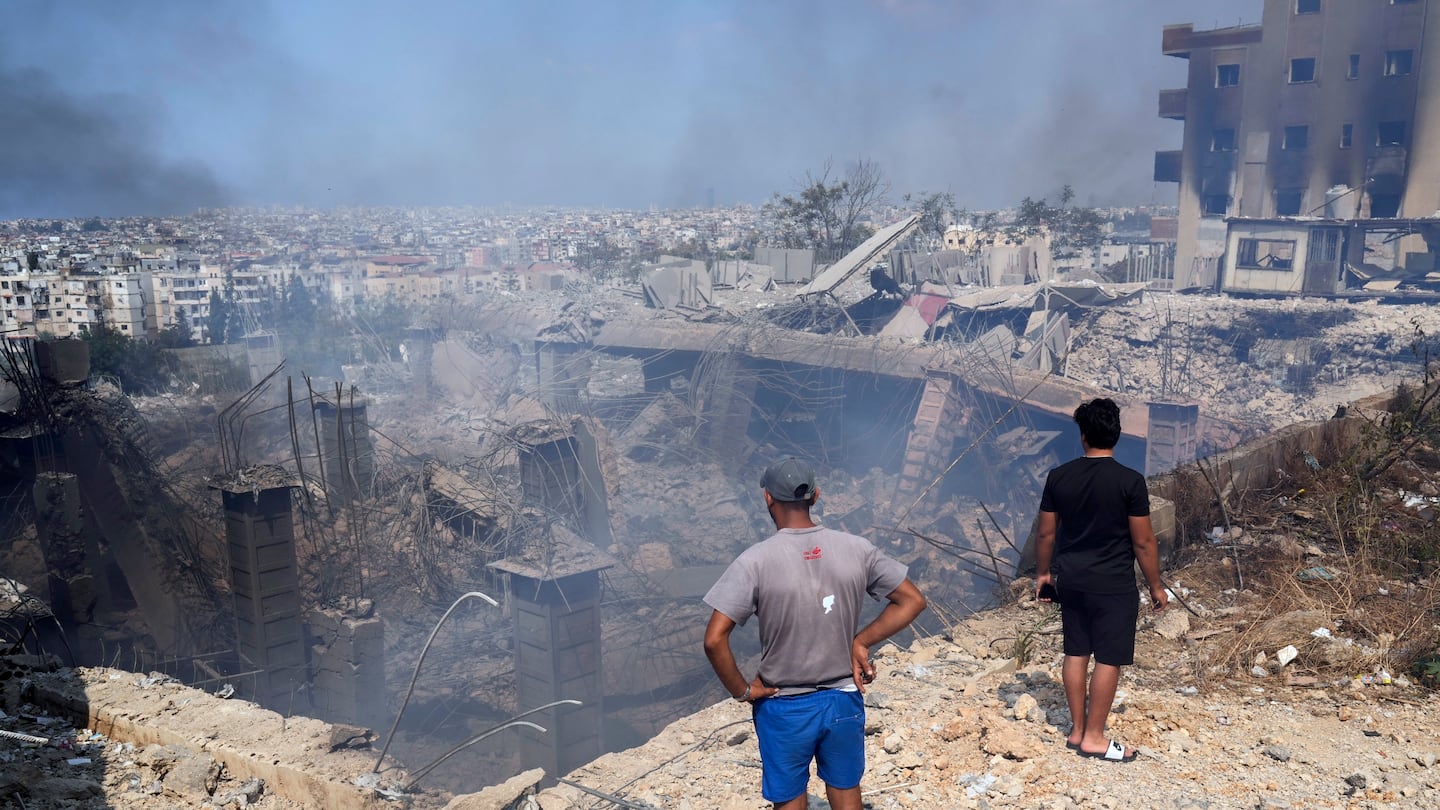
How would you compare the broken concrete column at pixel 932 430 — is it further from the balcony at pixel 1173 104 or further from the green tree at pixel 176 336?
the balcony at pixel 1173 104

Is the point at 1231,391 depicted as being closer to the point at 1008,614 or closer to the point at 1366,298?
the point at 1366,298

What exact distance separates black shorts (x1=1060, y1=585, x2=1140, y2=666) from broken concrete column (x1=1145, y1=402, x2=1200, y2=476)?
1034cm

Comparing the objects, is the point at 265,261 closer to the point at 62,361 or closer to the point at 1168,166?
the point at 62,361

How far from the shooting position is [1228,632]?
4211mm

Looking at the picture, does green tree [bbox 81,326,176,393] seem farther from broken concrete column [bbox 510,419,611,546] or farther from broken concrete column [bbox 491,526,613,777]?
broken concrete column [bbox 491,526,613,777]

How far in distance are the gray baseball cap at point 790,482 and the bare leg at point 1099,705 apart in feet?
4.66

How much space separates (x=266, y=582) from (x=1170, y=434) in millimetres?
11421

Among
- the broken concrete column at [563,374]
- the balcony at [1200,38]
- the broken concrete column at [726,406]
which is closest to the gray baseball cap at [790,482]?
the broken concrete column at [726,406]

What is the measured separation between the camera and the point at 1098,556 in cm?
305

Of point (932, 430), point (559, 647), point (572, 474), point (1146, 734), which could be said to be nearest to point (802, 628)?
point (1146, 734)

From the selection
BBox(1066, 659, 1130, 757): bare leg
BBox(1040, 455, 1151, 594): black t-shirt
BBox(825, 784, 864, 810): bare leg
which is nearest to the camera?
BBox(825, 784, 864, 810): bare leg

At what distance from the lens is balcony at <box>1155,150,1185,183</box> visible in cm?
3411

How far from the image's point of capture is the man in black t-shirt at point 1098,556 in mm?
3006

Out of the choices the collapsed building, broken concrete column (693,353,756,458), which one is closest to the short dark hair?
the collapsed building
